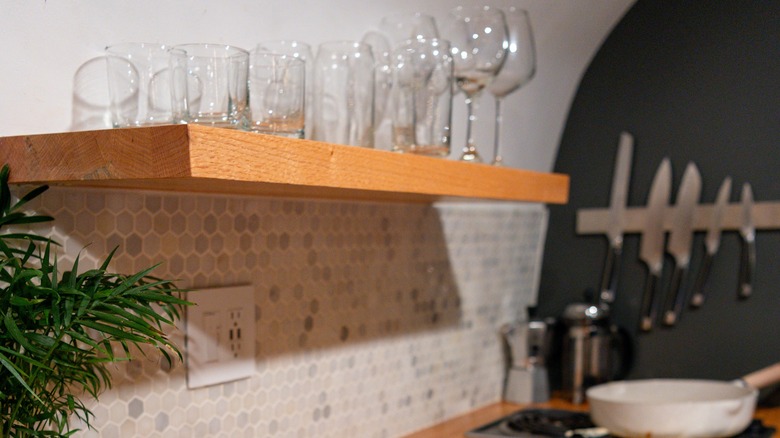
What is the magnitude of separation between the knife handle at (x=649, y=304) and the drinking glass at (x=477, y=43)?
95cm

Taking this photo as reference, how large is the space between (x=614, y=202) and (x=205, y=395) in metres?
1.40

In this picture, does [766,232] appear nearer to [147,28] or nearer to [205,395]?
[205,395]

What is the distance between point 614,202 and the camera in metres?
Answer: 2.44

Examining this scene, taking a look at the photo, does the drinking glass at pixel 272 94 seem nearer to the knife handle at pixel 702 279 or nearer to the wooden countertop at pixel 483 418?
the wooden countertop at pixel 483 418

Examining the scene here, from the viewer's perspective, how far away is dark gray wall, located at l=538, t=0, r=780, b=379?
2.25m

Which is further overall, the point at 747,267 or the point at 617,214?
the point at 617,214

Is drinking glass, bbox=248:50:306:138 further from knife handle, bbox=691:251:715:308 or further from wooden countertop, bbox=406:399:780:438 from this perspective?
knife handle, bbox=691:251:715:308

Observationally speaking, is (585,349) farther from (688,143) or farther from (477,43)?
(477,43)

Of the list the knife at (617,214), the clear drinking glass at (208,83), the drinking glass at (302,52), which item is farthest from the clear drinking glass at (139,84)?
the knife at (617,214)

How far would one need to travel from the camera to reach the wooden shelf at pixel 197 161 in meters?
0.95

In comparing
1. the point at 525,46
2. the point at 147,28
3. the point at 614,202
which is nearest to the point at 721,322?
the point at 614,202

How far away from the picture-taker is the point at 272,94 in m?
1.23

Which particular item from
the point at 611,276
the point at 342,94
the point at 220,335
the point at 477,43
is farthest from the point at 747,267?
the point at 220,335

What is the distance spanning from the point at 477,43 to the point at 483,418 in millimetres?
945
